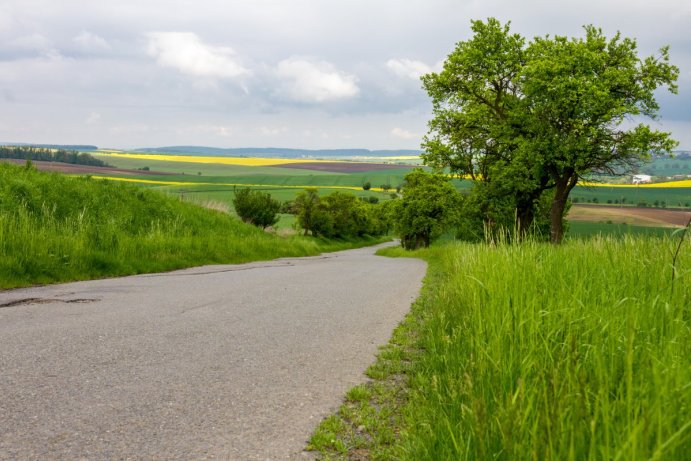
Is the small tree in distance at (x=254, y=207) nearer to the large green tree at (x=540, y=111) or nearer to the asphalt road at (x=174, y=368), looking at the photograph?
the large green tree at (x=540, y=111)

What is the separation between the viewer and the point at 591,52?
28.1 metres

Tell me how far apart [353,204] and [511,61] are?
239 ft

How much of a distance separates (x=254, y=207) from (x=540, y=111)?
4771 centimetres

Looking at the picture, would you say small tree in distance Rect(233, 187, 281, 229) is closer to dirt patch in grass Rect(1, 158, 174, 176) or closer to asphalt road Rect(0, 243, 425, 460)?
dirt patch in grass Rect(1, 158, 174, 176)

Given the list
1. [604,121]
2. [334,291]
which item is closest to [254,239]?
[334,291]

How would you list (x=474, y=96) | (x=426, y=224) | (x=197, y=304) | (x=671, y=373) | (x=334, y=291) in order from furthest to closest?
(x=426, y=224)
(x=474, y=96)
(x=334, y=291)
(x=197, y=304)
(x=671, y=373)

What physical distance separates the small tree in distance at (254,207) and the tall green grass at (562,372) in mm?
64495

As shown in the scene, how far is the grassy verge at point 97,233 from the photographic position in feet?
39.3

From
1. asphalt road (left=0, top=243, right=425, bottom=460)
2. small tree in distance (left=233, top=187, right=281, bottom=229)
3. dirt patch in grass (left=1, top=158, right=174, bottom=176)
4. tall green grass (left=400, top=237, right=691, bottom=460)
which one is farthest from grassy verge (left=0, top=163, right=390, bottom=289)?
small tree in distance (left=233, top=187, right=281, bottom=229)

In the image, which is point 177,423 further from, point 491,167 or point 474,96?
point 474,96

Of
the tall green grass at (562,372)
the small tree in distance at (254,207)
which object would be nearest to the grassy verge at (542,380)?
the tall green grass at (562,372)

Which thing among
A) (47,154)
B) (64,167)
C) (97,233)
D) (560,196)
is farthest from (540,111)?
(47,154)

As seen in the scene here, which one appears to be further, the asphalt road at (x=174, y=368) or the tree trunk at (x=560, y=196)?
the tree trunk at (x=560, y=196)

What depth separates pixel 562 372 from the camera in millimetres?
3438
